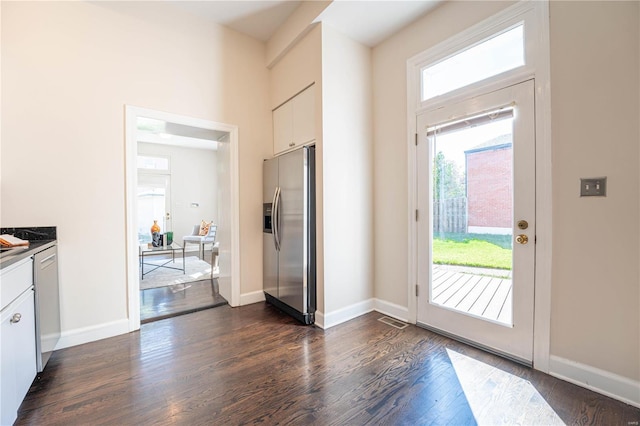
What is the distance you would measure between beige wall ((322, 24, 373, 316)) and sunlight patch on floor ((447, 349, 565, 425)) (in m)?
1.19

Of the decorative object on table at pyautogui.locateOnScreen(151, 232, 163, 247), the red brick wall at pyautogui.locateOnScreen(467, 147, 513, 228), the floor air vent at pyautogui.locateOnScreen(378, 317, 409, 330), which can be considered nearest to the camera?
the red brick wall at pyautogui.locateOnScreen(467, 147, 513, 228)

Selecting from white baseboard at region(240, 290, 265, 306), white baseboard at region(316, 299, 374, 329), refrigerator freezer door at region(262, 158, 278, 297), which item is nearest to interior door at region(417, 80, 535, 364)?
white baseboard at region(316, 299, 374, 329)

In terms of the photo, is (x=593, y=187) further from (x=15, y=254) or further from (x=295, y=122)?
(x=15, y=254)

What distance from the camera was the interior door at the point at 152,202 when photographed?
7043 millimetres

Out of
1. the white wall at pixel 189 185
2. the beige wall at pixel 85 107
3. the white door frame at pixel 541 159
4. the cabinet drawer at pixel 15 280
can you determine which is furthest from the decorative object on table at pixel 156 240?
the white door frame at pixel 541 159

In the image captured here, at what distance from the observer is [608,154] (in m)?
1.61

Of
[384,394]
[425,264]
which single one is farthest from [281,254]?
[384,394]

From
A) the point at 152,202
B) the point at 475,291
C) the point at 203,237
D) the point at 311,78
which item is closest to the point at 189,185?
the point at 152,202

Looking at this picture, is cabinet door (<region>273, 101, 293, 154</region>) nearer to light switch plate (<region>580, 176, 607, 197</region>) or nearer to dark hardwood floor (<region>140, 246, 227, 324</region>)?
dark hardwood floor (<region>140, 246, 227, 324</region>)

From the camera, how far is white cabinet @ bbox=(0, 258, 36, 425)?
1.29m

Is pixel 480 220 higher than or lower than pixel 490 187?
lower

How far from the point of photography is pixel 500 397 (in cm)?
162

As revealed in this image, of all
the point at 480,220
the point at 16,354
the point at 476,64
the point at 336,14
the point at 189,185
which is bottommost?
the point at 16,354

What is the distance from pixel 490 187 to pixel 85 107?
11.8 ft
